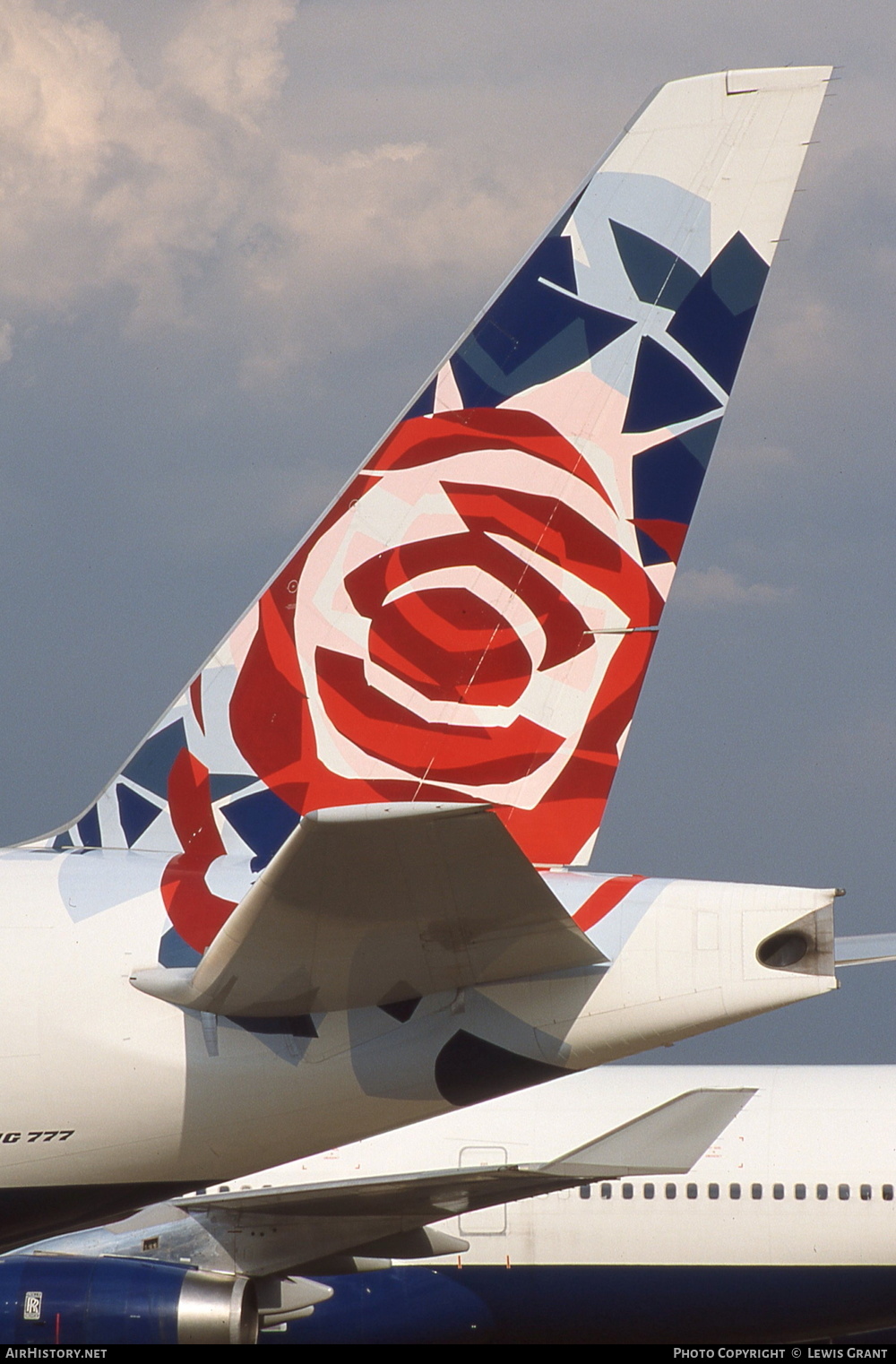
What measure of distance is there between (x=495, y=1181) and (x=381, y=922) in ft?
33.2

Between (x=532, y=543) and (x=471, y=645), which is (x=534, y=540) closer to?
(x=532, y=543)

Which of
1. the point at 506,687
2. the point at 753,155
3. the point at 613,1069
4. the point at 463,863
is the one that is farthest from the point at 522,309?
the point at 613,1069

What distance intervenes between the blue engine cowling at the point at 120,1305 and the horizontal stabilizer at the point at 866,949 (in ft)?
28.8

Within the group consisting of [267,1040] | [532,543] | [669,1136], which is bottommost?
[267,1040]

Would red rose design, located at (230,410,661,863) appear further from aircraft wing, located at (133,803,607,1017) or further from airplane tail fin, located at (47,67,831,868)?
aircraft wing, located at (133,803,607,1017)

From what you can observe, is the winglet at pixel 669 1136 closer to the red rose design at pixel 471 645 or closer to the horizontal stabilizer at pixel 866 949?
the horizontal stabilizer at pixel 866 949

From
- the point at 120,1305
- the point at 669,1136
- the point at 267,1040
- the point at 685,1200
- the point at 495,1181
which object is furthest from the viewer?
the point at 685,1200

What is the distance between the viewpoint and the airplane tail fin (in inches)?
274

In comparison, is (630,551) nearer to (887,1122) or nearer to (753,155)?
(753,155)

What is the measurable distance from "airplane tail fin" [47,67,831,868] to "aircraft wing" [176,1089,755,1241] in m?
8.20

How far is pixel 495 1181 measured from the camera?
14398 mm

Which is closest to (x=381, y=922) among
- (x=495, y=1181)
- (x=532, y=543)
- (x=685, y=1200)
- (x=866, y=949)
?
(x=532, y=543)

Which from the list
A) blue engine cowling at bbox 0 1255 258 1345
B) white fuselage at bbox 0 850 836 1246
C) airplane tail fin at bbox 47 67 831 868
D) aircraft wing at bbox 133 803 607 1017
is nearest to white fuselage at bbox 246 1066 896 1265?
blue engine cowling at bbox 0 1255 258 1345

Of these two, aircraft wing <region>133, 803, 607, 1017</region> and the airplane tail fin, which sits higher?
the airplane tail fin
